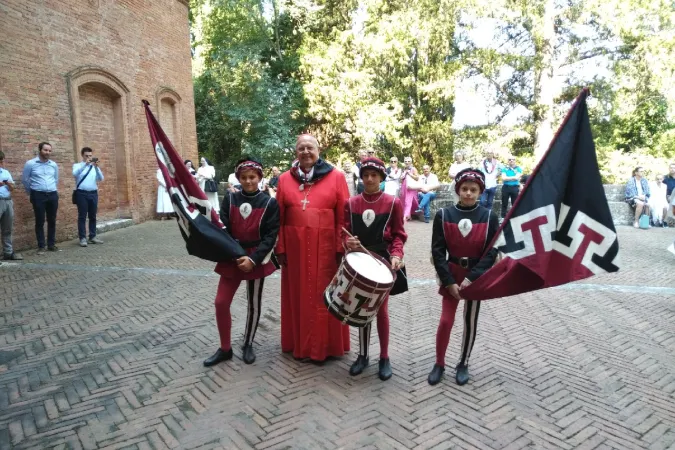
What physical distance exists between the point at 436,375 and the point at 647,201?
39.2ft

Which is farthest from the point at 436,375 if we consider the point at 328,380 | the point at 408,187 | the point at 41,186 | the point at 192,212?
the point at 408,187

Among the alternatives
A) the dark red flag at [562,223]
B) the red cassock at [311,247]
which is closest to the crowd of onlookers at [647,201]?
the dark red flag at [562,223]

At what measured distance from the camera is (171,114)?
15578mm

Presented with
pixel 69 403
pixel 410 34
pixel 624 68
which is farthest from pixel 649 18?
pixel 69 403

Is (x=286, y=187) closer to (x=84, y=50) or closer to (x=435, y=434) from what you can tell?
(x=435, y=434)

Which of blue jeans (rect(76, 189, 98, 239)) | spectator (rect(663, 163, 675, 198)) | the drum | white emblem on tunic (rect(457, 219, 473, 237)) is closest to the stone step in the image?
blue jeans (rect(76, 189, 98, 239))

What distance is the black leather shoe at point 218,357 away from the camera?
13.6 feet

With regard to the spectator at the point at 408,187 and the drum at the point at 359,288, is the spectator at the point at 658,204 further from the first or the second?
the drum at the point at 359,288

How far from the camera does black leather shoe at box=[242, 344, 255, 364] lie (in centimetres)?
420

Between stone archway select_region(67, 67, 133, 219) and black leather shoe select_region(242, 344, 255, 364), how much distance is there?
8847 millimetres

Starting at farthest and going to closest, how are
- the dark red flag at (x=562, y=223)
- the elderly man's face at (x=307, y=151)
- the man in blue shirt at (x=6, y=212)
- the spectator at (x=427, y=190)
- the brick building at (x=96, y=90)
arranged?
the spectator at (x=427, y=190) < the brick building at (x=96, y=90) < the man in blue shirt at (x=6, y=212) < the elderly man's face at (x=307, y=151) < the dark red flag at (x=562, y=223)

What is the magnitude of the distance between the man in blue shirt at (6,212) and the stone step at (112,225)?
3.08m

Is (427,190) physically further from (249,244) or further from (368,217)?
(249,244)

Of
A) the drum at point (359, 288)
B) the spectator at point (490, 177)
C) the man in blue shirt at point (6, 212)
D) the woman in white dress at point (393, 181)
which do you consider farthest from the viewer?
the woman in white dress at point (393, 181)
